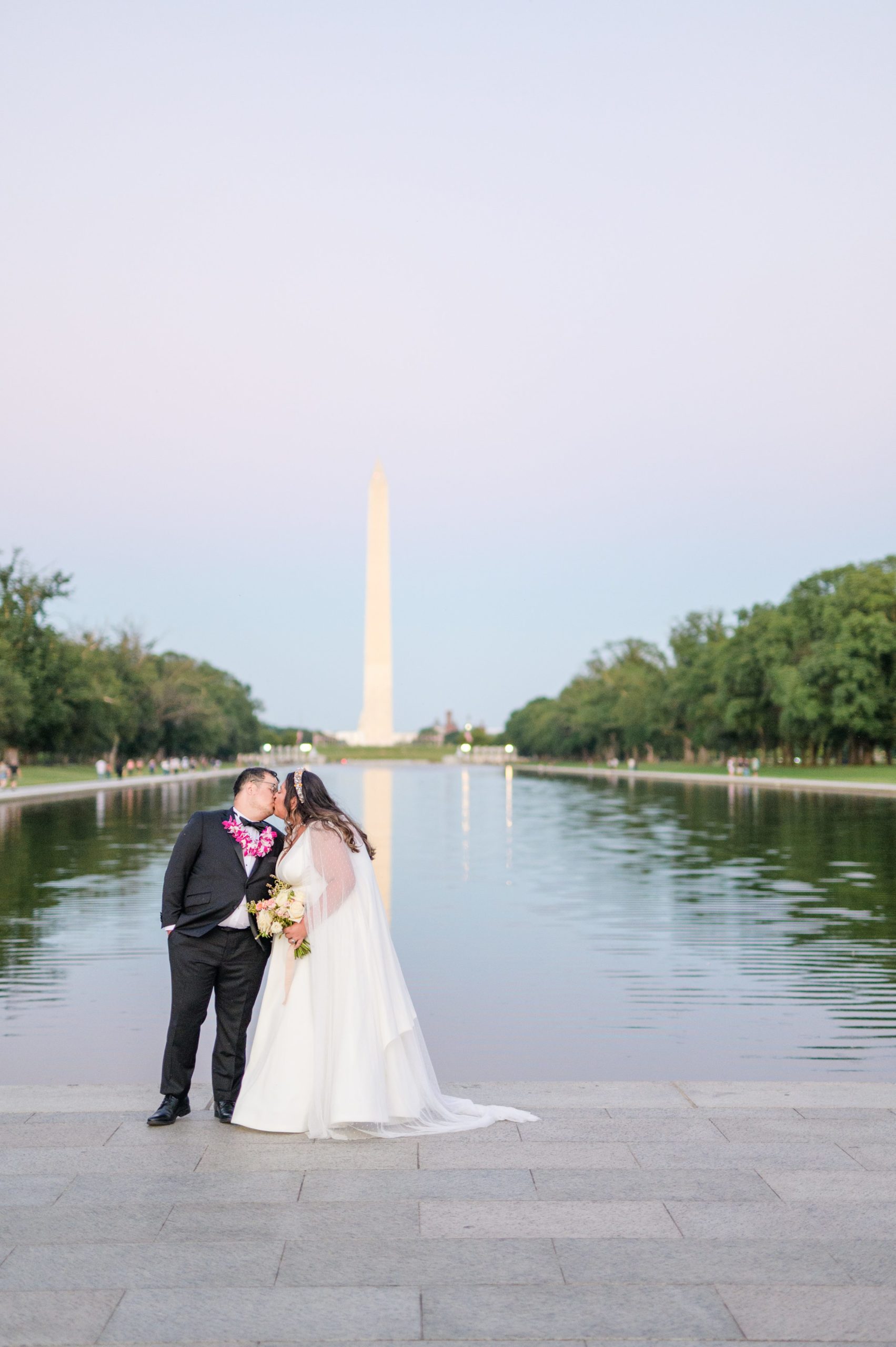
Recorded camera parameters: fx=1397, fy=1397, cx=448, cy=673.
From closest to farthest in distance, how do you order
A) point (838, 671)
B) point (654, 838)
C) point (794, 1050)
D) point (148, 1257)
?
point (148, 1257) → point (794, 1050) → point (654, 838) → point (838, 671)

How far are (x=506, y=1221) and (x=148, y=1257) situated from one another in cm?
122

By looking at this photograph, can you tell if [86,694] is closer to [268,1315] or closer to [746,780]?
[746,780]

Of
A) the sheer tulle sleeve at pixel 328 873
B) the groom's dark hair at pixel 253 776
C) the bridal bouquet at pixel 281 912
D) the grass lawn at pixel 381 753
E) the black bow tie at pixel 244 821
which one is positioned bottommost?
the bridal bouquet at pixel 281 912

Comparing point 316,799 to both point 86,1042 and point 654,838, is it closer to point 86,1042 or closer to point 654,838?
point 86,1042

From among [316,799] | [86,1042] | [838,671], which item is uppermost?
[838,671]

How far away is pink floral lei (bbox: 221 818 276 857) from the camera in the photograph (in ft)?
22.0

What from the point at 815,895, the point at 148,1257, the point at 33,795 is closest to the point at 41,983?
the point at 148,1257

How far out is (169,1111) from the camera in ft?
20.6

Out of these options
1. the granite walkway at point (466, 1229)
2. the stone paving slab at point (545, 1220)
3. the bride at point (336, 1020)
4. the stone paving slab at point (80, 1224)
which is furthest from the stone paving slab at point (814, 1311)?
the bride at point (336, 1020)

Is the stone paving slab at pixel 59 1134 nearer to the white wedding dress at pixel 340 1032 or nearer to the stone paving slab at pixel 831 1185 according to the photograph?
the white wedding dress at pixel 340 1032

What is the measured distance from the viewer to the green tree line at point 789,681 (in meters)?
67.3

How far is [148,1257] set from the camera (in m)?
4.51

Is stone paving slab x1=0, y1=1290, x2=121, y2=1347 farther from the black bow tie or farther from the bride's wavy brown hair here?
the black bow tie

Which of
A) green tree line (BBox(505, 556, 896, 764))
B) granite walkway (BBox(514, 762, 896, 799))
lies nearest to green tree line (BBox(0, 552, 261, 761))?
granite walkway (BBox(514, 762, 896, 799))
